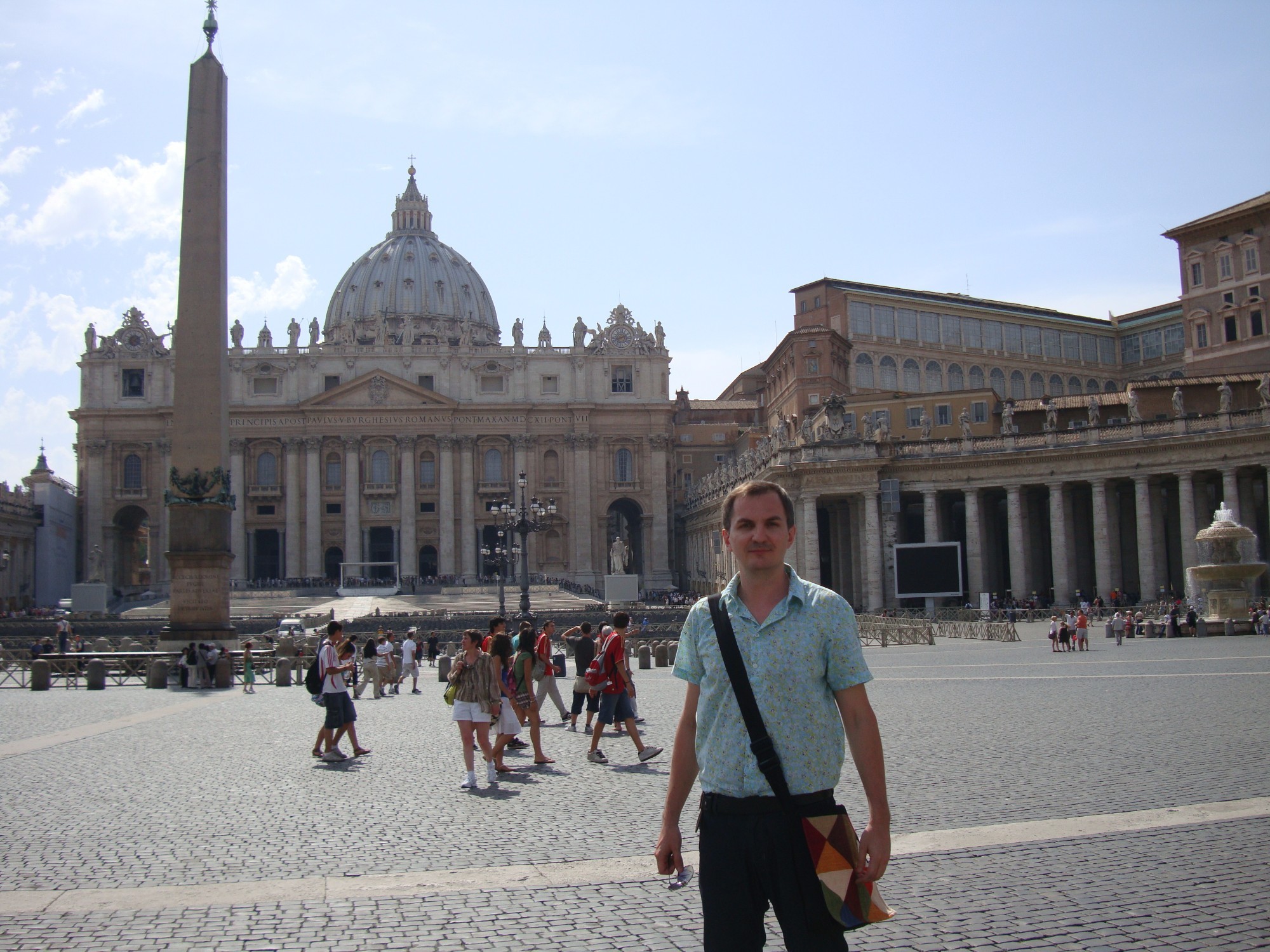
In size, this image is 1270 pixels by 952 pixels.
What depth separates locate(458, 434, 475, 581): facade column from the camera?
82.8 metres

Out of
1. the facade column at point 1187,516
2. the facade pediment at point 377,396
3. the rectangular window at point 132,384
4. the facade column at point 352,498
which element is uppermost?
the rectangular window at point 132,384

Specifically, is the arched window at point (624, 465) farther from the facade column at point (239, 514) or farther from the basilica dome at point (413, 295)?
the basilica dome at point (413, 295)

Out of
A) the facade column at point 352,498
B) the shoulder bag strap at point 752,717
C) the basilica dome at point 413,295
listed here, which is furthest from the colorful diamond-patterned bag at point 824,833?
the basilica dome at point 413,295

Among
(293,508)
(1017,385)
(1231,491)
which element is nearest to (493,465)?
(293,508)

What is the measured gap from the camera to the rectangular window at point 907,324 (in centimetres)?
7169

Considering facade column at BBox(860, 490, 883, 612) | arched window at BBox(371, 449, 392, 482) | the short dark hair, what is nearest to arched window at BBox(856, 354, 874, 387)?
facade column at BBox(860, 490, 883, 612)

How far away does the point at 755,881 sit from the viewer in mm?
4305

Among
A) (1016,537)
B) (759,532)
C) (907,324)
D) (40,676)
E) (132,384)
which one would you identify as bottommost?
(40,676)

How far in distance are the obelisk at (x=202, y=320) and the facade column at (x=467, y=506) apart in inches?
2265

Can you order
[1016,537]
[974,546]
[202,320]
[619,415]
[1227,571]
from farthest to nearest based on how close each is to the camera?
[619,415]
[974,546]
[1016,537]
[1227,571]
[202,320]

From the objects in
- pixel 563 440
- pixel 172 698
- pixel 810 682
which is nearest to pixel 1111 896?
pixel 810 682

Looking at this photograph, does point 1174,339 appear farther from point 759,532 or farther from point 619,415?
point 759,532

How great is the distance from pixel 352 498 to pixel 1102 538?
52.6 metres

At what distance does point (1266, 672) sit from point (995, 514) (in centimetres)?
3473
